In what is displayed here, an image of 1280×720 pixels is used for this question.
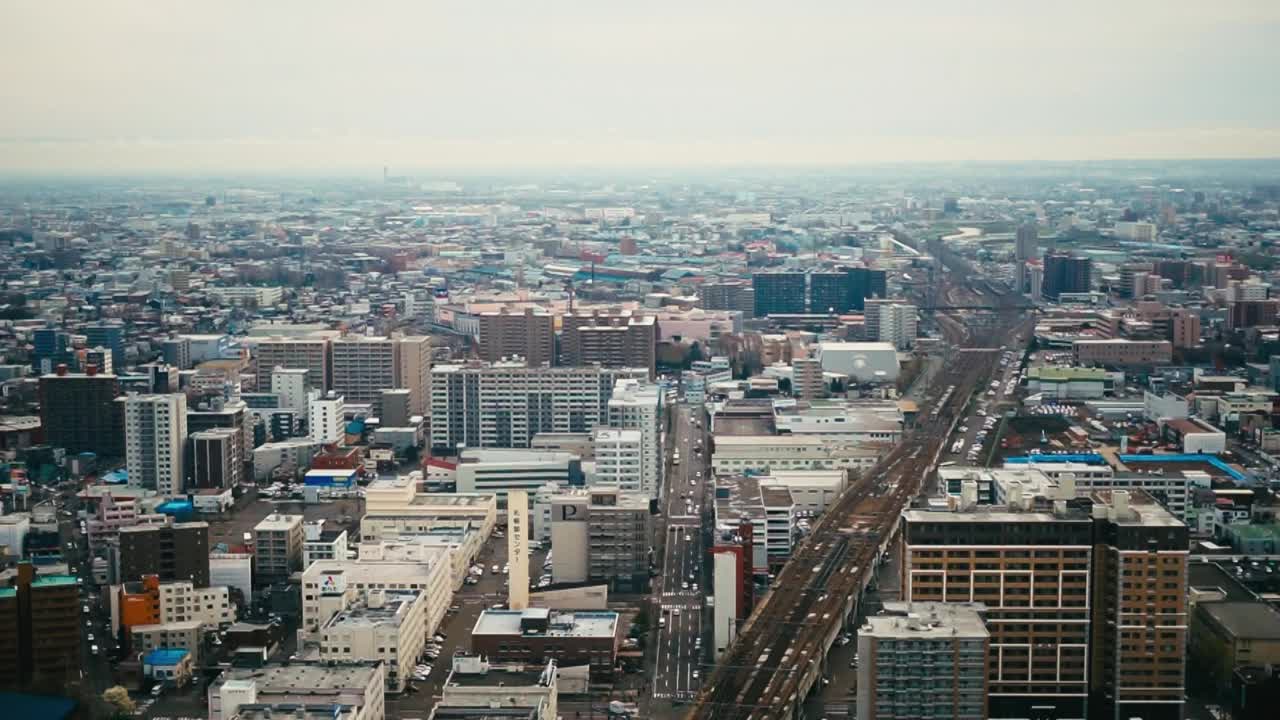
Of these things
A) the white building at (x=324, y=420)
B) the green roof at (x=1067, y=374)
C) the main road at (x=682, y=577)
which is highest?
the green roof at (x=1067, y=374)

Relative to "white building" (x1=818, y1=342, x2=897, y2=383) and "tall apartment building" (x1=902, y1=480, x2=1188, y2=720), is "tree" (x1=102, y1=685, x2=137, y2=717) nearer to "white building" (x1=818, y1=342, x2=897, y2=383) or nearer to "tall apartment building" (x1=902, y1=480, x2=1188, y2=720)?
"tall apartment building" (x1=902, y1=480, x2=1188, y2=720)

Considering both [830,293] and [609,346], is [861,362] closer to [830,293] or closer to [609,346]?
[609,346]

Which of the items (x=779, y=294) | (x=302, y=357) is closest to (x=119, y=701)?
(x=302, y=357)

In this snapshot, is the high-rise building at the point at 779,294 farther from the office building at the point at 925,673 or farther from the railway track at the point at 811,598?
the office building at the point at 925,673

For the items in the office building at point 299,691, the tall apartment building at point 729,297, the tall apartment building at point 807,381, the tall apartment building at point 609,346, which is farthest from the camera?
the tall apartment building at point 729,297

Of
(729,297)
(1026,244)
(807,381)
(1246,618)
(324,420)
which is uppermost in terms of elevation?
(1026,244)

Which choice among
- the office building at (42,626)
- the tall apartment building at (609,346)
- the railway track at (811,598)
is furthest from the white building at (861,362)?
the office building at (42,626)

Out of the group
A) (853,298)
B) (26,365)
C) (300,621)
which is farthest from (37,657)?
(853,298)

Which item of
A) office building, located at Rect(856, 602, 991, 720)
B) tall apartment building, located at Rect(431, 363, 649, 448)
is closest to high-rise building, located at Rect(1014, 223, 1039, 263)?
tall apartment building, located at Rect(431, 363, 649, 448)
